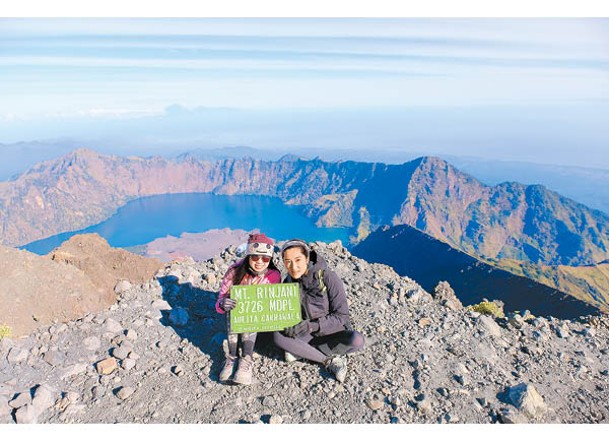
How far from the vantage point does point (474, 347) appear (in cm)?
766

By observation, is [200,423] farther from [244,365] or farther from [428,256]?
[428,256]

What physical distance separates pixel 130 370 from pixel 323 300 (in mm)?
3260

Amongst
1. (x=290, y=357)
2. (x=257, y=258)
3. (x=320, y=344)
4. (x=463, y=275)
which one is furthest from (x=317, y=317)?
(x=463, y=275)

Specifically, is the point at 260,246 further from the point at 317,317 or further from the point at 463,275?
the point at 463,275

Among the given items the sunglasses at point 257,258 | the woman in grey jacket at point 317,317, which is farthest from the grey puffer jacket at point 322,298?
the sunglasses at point 257,258

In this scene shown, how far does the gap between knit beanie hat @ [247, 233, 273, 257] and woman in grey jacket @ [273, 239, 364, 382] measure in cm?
22

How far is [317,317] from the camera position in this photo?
6.44m

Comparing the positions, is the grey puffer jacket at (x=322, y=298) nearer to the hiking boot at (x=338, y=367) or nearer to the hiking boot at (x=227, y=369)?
the hiking boot at (x=338, y=367)

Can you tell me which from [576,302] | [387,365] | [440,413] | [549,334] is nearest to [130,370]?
[387,365]

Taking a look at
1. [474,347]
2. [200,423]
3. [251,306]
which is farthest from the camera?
[474,347]

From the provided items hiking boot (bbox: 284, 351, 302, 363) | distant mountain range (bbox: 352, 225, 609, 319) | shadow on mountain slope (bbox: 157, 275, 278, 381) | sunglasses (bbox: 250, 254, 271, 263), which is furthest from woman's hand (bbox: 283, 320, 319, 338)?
distant mountain range (bbox: 352, 225, 609, 319)

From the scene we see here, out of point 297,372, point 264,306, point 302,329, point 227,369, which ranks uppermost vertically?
point 264,306

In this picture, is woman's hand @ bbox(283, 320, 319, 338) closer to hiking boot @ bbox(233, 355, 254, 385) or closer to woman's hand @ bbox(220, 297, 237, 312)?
hiking boot @ bbox(233, 355, 254, 385)

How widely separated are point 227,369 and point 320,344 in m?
1.51
